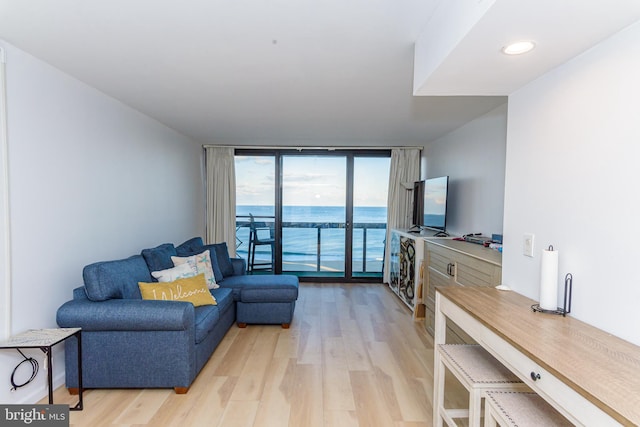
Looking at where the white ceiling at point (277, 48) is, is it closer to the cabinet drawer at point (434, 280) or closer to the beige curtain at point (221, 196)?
the cabinet drawer at point (434, 280)

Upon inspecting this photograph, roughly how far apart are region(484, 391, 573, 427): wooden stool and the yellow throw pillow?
2.29 meters

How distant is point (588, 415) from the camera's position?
0.91 metres

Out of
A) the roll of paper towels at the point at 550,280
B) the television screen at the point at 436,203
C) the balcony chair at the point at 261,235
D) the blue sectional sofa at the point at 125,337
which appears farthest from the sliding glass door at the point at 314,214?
the roll of paper towels at the point at 550,280

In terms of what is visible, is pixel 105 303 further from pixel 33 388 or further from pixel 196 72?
pixel 196 72

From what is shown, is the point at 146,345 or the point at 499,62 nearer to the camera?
the point at 499,62

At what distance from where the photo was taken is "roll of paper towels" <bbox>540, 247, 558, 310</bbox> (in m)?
1.50

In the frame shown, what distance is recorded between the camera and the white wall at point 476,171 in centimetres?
314

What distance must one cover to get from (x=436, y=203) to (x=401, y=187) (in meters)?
1.41

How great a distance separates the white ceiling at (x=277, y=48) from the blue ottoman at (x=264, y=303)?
6.15 ft

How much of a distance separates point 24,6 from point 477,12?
2.05m

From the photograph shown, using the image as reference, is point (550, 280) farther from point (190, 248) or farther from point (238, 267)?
point (238, 267)

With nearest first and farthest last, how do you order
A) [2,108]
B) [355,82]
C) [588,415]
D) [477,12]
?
[588,415]
[477,12]
[2,108]
[355,82]

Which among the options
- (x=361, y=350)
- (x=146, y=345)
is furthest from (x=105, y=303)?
(x=361, y=350)

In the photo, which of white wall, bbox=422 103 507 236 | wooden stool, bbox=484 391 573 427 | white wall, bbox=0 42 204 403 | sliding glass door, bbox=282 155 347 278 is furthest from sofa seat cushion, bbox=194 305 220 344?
sliding glass door, bbox=282 155 347 278
